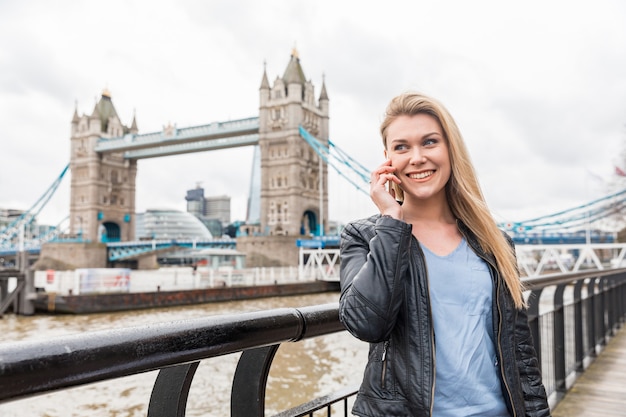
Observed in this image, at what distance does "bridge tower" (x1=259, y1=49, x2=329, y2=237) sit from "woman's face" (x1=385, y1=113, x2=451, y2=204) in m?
35.4

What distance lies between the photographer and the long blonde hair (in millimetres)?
1338

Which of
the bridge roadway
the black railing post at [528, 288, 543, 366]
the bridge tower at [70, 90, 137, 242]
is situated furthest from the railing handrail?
the bridge tower at [70, 90, 137, 242]

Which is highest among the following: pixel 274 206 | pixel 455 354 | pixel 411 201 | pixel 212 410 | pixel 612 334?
pixel 274 206

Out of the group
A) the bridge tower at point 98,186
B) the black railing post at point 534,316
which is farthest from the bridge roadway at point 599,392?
the bridge tower at point 98,186

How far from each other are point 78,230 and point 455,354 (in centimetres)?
5079

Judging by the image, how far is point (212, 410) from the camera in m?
6.71

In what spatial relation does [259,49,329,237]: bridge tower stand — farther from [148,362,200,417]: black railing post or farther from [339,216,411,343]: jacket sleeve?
[148,362,200,417]: black railing post

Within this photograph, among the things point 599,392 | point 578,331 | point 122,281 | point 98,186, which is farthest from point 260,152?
point 599,392

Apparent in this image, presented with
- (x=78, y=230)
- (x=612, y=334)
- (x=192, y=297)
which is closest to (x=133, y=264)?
(x=78, y=230)

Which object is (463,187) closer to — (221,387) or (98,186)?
(221,387)

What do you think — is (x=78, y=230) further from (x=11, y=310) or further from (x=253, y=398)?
(x=253, y=398)

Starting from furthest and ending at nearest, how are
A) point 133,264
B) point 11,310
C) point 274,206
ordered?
1. point 133,264
2. point 274,206
3. point 11,310

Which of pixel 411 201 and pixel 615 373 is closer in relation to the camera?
pixel 411 201

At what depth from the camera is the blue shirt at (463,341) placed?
117cm
